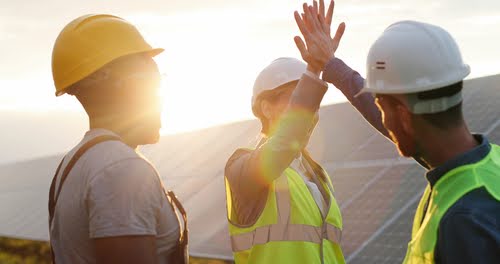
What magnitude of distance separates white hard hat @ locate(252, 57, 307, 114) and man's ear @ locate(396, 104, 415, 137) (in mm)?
1848

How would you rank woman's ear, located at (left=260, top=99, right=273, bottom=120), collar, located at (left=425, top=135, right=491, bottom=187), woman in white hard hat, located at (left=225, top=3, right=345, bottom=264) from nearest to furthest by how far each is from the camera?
1. collar, located at (left=425, top=135, right=491, bottom=187)
2. woman in white hard hat, located at (left=225, top=3, right=345, bottom=264)
3. woman's ear, located at (left=260, top=99, right=273, bottom=120)

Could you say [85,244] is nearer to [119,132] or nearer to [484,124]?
[119,132]

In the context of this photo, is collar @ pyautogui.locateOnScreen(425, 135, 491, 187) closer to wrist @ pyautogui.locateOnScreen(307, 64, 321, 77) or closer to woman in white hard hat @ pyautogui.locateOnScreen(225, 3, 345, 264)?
woman in white hard hat @ pyautogui.locateOnScreen(225, 3, 345, 264)

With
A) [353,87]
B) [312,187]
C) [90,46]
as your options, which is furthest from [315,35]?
[90,46]

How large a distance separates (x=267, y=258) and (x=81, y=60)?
64.6 inches

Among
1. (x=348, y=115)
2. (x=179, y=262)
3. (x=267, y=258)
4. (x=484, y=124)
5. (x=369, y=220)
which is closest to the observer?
(x=179, y=262)

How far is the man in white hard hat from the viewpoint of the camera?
8.70 ft

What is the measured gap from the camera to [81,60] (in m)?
3.21

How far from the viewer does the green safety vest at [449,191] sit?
2.76 meters

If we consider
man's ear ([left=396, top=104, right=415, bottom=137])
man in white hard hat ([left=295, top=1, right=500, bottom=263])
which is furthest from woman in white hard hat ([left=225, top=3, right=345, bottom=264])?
man's ear ([left=396, top=104, right=415, bottom=137])

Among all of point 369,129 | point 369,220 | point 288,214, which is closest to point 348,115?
point 369,129

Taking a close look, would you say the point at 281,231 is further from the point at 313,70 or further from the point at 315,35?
the point at 315,35

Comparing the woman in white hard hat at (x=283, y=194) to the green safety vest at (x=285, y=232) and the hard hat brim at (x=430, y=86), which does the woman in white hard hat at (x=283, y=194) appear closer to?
the green safety vest at (x=285, y=232)

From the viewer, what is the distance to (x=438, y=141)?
292 cm
